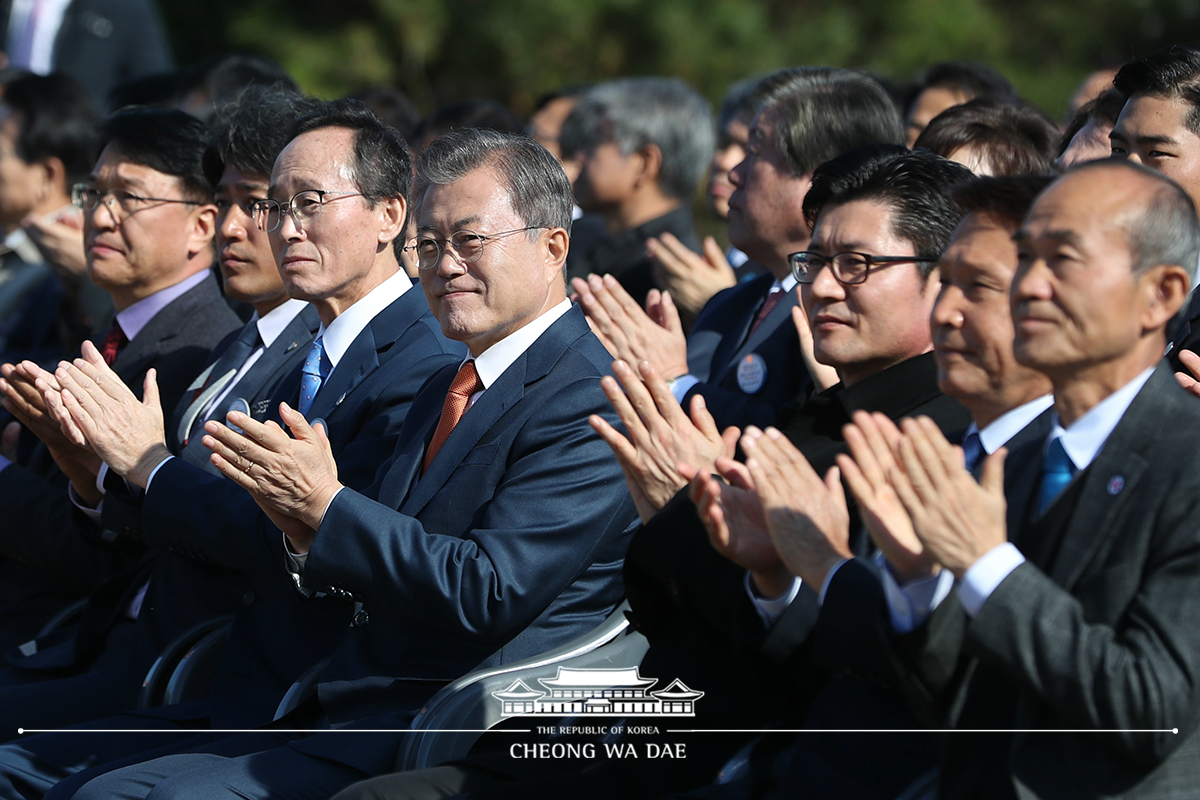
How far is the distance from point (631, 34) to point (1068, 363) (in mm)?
9095

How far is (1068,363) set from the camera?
2059mm

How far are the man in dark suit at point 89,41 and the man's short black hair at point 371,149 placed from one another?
5759 mm

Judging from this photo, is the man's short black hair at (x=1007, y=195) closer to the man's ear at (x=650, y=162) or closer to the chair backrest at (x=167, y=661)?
the chair backrest at (x=167, y=661)

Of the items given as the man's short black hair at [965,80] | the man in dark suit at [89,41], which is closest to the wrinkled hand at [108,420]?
the man's short black hair at [965,80]

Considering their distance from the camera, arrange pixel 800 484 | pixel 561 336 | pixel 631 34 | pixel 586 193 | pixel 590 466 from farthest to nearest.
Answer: pixel 631 34, pixel 586 193, pixel 561 336, pixel 590 466, pixel 800 484

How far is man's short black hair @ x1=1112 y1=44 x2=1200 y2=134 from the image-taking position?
345 centimetres

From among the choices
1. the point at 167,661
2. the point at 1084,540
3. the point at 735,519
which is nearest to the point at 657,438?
the point at 735,519

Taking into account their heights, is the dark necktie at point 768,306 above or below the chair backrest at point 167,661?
above

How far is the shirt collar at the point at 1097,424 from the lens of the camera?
6.82 ft

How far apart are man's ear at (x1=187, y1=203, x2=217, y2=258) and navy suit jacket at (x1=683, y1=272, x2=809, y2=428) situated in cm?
167

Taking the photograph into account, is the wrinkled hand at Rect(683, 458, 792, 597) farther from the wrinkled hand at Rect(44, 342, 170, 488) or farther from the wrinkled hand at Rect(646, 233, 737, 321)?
→ the wrinkled hand at Rect(646, 233, 737, 321)

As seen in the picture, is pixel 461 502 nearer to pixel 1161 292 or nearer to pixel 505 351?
pixel 505 351

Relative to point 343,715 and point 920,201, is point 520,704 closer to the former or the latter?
point 343,715

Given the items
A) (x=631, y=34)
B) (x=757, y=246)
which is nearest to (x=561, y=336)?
(x=757, y=246)
